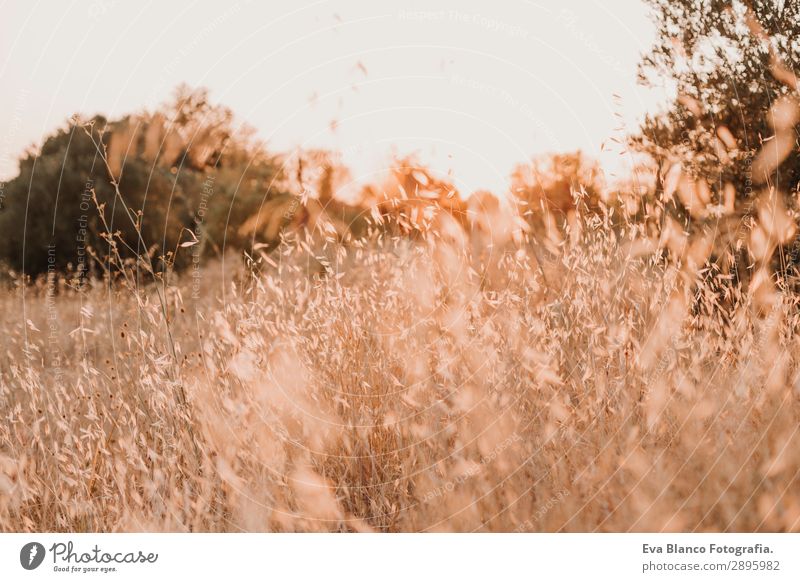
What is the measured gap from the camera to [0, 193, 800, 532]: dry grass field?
1.89 meters

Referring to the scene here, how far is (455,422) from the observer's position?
214cm

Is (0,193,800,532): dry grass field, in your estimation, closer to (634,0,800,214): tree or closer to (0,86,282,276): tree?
(634,0,800,214): tree

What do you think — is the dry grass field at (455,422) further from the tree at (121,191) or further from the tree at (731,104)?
the tree at (121,191)

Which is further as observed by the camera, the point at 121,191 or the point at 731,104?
the point at 121,191

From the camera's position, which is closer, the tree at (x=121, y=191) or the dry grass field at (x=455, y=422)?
the dry grass field at (x=455, y=422)

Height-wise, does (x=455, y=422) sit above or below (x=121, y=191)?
below

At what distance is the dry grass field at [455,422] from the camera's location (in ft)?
6.21

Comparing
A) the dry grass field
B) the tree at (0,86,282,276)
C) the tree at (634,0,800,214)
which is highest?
the tree at (0,86,282,276)

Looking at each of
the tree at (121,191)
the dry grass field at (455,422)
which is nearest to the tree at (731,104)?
the dry grass field at (455,422)

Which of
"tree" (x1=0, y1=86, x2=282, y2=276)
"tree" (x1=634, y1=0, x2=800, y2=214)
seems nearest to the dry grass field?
"tree" (x1=634, y1=0, x2=800, y2=214)

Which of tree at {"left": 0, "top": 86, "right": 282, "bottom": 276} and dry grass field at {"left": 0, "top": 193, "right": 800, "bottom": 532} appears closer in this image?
dry grass field at {"left": 0, "top": 193, "right": 800, "bottom": 532}

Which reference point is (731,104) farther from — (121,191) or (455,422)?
(121,191)

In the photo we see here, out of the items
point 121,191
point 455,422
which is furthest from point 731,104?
point 121,191

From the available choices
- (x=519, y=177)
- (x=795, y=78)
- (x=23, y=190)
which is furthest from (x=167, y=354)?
(x=23, y=190)
